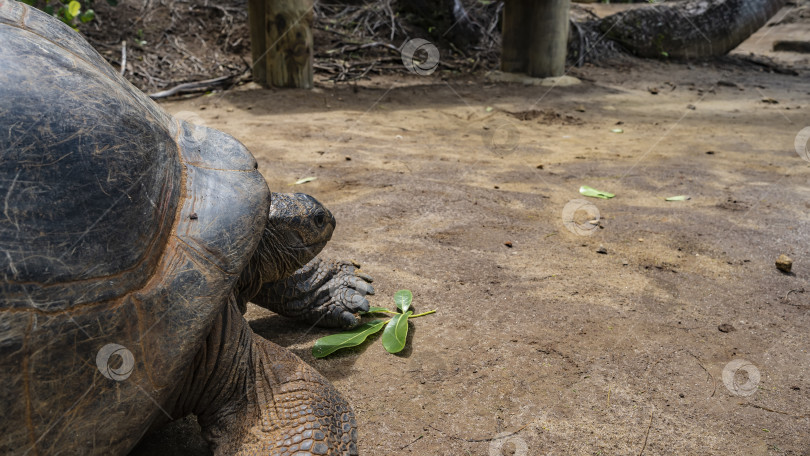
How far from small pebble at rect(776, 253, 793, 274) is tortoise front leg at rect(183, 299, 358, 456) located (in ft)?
7.13

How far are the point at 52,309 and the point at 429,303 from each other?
1574 mm

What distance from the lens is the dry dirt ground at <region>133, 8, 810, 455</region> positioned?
1.87 meters

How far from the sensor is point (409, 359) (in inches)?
86.1

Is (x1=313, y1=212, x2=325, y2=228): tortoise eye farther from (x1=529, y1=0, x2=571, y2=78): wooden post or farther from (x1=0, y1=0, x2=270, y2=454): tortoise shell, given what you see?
(x1=529, y1=0, x2=571, y2=78): wooden post

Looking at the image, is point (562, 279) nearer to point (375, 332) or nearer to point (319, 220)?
point (375, 332)

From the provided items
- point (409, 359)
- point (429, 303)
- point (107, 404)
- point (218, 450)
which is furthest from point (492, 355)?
point (107, 404)

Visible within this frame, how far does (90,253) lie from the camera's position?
1.31 metres

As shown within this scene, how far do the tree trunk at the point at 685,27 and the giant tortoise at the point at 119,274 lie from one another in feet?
31.7

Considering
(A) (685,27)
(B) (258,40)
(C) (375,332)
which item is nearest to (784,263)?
(C) (375,332)

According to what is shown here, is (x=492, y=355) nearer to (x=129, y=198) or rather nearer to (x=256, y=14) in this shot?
(x=129, y=198)

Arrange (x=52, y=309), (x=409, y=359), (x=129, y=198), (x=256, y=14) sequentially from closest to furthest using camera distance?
(x=52, y=309) → (x=129, y=198) → (x=409, y=359) → (x=256, y=14)

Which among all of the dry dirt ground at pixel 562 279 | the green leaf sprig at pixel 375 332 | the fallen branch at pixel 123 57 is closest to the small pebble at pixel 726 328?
the dry dirt ground at pixel 562 279

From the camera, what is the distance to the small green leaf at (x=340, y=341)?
87.2 inches

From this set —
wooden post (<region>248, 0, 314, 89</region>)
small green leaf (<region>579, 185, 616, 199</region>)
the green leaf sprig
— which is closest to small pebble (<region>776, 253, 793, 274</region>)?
small green leaf (<region>579, 185, 616, 199</region>)
